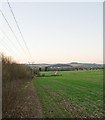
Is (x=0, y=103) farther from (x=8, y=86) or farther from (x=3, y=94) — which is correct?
(x=8, y=86)

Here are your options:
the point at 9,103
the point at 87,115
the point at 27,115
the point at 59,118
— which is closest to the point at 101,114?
the point at 87,115

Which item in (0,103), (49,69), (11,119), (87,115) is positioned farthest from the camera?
(49,69)

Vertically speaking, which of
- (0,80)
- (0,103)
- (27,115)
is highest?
(0,80)

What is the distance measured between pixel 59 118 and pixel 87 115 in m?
1.68

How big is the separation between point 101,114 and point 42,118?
3.29 meters

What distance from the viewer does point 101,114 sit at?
49.9 ft

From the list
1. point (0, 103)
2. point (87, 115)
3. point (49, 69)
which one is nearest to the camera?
point (0, 103)

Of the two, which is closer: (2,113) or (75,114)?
(2,113)

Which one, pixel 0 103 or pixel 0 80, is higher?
pixel 0 80

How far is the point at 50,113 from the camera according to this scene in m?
15.6

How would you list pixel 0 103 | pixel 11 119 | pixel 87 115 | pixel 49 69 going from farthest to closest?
pixel 49 69 → pixel 87 115 → pixel 11 119 → pixel 0 103

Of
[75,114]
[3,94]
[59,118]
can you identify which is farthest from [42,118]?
[3,94]

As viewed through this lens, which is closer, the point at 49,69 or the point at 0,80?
the point at 0,80

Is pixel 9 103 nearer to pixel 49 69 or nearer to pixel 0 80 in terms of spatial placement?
pixel 0 80
